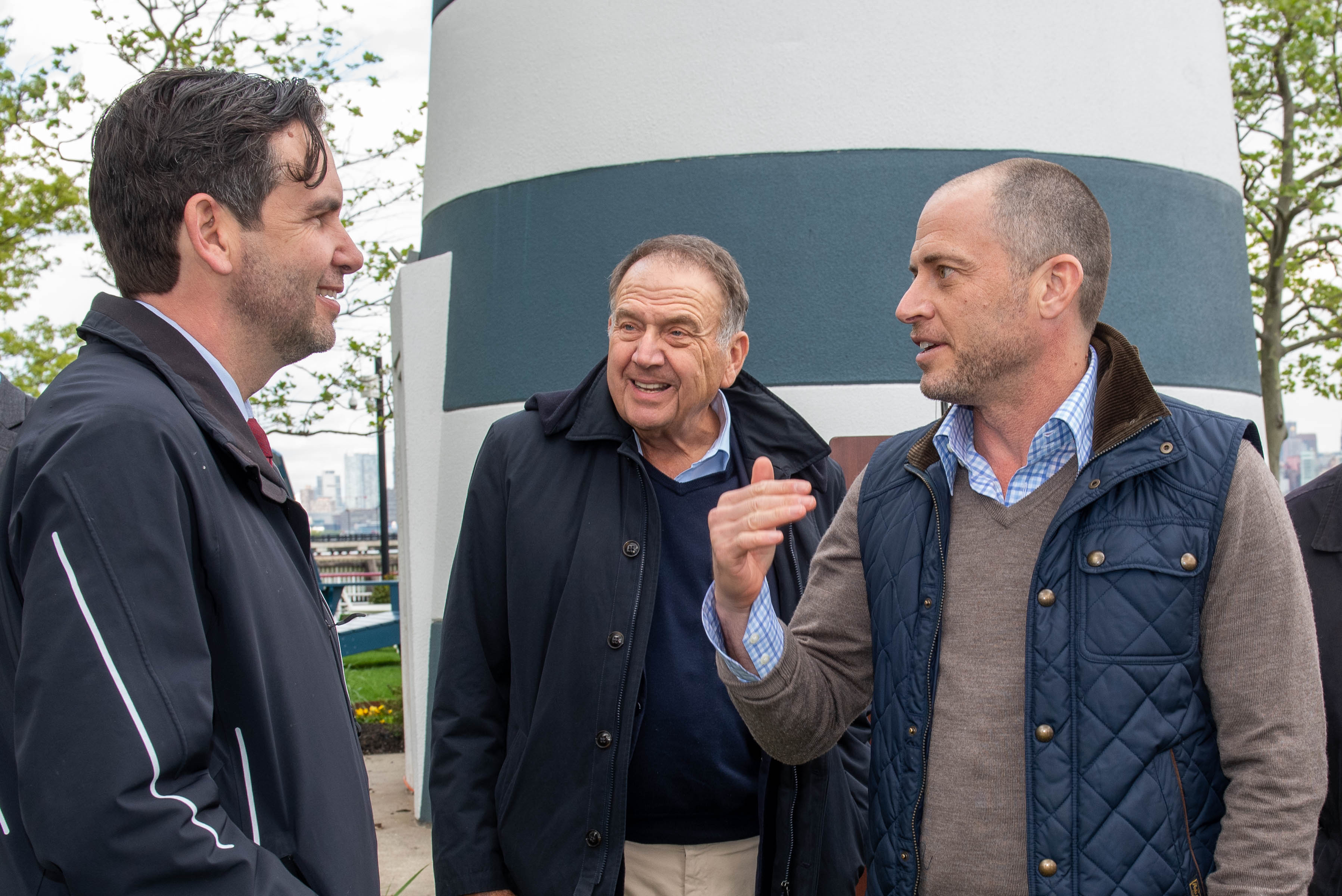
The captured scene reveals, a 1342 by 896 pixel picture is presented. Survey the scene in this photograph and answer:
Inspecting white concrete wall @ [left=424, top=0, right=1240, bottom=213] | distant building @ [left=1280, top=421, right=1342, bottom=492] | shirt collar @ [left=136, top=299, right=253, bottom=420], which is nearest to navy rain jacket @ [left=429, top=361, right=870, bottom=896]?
shirt collar @ [left=136, top=299, right=253, bottom=420]

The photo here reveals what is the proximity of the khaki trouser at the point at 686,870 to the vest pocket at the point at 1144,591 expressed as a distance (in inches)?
44.7

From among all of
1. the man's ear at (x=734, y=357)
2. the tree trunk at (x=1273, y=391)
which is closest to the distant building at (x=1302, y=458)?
the tree trunk at (x=1273, y=391)

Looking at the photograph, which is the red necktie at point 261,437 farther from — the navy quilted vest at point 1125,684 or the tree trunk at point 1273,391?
the tree trunk at point 1273,391

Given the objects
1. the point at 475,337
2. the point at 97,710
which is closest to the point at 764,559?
the point at 97,710

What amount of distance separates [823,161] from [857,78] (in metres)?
0.46

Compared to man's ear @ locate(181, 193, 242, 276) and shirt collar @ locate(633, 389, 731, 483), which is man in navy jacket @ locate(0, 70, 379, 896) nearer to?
man's ear @ locate(181, 193, 242, 276)

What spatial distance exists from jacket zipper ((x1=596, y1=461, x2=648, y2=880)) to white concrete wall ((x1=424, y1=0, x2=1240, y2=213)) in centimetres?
349

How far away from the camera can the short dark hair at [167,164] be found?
1.93 meters

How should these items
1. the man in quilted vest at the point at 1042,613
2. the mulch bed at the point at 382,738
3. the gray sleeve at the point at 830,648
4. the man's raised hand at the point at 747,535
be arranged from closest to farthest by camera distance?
the man in quilted vest at the point at 1042,613, the man's raised hand at the point at 747,535, the gray sleeve at the point at 830,648, the mulch bed at the point at 382,738

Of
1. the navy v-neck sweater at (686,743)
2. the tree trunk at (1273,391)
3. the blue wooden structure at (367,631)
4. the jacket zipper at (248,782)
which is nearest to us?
the jacket zipper at (248,782)

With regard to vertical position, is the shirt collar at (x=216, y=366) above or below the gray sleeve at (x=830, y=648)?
above

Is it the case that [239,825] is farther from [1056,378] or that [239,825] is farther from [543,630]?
[1056,378]

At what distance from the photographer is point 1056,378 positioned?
241 centimetres

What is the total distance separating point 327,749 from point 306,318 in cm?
87
